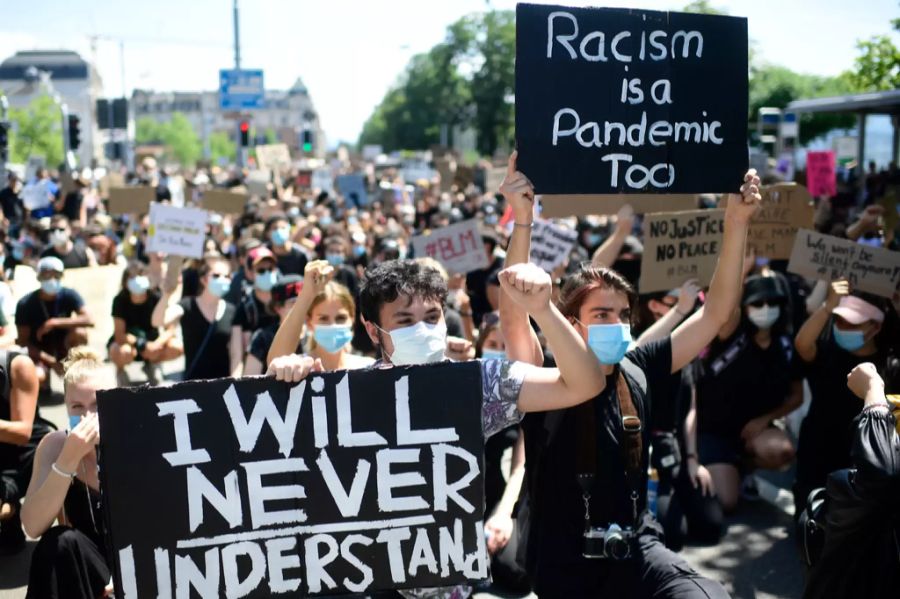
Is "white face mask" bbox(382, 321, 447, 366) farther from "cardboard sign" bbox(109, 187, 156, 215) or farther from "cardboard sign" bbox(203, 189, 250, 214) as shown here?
"cardboard sign" bbox(109, 187, 156, 215)

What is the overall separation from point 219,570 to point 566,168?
1784 mm

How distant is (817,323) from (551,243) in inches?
127

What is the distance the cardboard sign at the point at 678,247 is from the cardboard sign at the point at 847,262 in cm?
57

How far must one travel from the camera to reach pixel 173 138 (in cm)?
14200

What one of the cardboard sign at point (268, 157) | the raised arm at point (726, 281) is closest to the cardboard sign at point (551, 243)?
the raised arm at point (726, 281)

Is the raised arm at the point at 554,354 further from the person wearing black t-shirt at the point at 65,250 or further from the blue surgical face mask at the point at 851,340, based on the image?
the person wearing black t-shirt at the point at 65,250

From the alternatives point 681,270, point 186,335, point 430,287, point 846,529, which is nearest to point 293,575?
point 430,287

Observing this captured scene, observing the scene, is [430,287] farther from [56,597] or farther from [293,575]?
[56,597]

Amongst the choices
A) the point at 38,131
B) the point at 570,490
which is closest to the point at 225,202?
the point at 570,490

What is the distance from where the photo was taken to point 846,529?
342 centimetres

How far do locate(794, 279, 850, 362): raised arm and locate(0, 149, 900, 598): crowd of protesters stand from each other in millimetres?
14

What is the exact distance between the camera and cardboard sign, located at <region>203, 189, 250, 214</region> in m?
14.5

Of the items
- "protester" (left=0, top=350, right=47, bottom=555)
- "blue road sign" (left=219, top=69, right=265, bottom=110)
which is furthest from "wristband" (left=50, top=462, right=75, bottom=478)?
"blue road sign" (left=219, top=69, right=265, bottom=110)

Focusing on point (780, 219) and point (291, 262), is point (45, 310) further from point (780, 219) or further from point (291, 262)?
point (780, 219)
